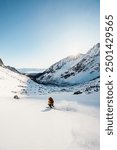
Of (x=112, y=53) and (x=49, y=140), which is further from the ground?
(x=112, y=53)

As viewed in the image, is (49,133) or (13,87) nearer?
(49,133)

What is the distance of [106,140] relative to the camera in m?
9.41

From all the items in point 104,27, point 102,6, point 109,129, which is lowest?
point 109,129

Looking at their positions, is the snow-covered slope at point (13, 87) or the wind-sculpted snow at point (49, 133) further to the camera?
the snow-covered slope at point (13, 87)

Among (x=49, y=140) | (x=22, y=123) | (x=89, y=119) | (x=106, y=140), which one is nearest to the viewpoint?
(x=106, y=140)

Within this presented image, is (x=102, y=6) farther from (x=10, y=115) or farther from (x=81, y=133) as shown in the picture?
(x=10, y=115)

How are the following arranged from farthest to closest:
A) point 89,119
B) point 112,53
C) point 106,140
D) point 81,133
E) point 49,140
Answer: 1. point 89,119
2. point 81,133
3. point 49,140
4. point 112,53
5. point 106,140

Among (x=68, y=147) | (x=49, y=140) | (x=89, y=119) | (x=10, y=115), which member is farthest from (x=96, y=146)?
(x=10, y=115)

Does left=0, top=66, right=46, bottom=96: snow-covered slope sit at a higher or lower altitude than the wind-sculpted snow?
higher

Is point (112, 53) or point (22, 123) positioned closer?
point (112, 53)

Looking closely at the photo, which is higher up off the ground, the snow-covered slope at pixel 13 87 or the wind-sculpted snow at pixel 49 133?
the snow-covered slope at pixel 13 87

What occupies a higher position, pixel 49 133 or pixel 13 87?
pixel 13 87

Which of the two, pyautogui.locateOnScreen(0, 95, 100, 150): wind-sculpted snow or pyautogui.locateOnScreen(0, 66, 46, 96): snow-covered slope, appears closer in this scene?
pyautogui.locateOnScreen(0, 95, 100, 150): wind-sculpted snow

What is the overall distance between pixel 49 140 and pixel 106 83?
419 centimetres
